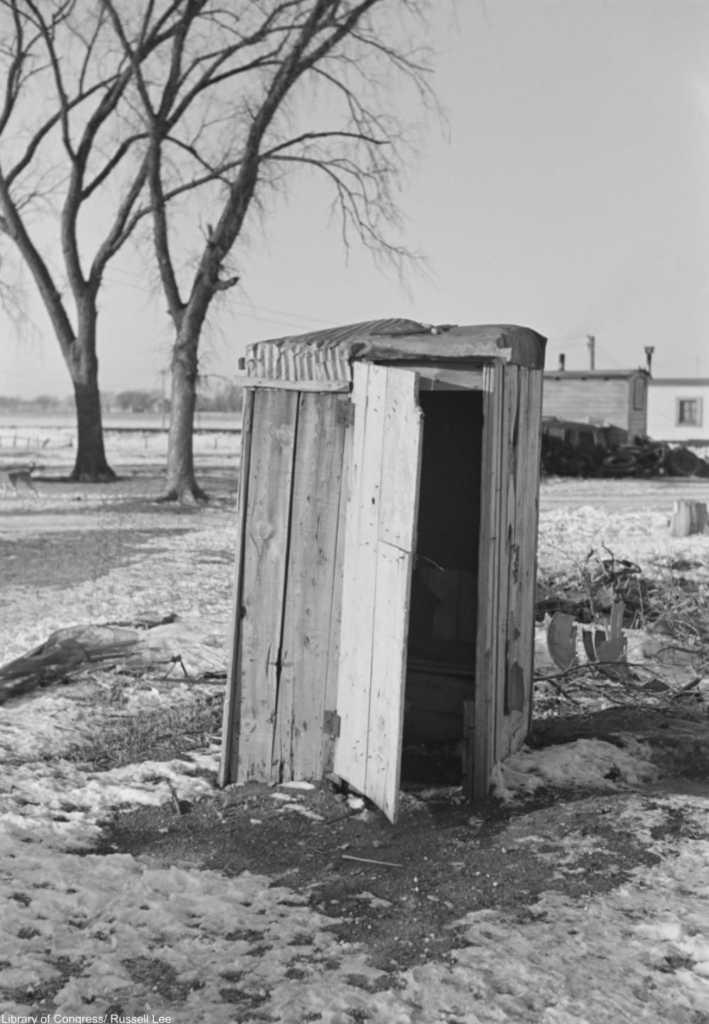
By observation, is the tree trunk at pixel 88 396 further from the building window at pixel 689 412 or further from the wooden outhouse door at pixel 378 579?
the building window at pixel 689 412

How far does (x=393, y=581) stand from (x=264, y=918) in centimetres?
134

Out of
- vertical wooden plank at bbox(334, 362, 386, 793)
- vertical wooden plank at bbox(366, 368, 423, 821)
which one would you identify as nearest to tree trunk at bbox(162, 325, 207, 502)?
vertical wooden plank at bbox(334, 362, 386, 793)

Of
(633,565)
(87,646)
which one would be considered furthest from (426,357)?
(633,565)

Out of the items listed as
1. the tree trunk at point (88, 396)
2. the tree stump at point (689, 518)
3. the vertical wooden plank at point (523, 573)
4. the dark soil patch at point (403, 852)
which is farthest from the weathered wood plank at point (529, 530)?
the tree trunk at point (88, 396)

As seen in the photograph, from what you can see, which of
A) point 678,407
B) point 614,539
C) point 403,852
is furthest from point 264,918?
point 678,407

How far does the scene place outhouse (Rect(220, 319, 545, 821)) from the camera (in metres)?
4.36

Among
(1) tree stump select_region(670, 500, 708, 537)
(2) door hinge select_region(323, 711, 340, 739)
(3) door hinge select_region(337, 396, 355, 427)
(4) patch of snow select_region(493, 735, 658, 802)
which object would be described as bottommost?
(4) patch of snow select_region(493, 735, 658, 802)

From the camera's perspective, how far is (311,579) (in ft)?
15.4

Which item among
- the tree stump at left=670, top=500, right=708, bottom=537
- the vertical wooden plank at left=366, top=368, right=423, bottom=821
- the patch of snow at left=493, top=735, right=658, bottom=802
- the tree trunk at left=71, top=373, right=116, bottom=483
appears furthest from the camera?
the tree trunk at left=71, top=373, right=116, bottom=483

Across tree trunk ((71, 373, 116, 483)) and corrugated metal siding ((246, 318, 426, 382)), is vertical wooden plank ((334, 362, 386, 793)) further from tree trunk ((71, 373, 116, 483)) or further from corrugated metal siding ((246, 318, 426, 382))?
tree trunk ((71, 373, 116, 483))

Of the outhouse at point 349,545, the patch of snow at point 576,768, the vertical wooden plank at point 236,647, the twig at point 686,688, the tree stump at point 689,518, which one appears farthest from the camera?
the tree stump at point 689,518

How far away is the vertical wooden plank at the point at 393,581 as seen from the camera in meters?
4.19

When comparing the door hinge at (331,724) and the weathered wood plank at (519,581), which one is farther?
the weathered wood plank at (519,581)

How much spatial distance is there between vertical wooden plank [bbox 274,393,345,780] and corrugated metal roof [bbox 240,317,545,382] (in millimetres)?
137
